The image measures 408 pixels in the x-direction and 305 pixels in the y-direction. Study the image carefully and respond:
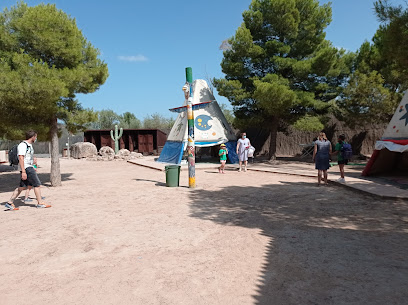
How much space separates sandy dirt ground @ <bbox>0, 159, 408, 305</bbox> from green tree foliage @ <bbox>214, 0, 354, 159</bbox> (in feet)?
33.5

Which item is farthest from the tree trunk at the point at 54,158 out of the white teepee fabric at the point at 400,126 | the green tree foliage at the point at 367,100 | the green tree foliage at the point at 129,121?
the green tree foliage at the point at 129,121

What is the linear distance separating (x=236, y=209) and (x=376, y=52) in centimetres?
1551

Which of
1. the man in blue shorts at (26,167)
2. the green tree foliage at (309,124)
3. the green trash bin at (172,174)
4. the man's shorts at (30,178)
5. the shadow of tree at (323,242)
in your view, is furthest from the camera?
the green tree foliage at (309,124)

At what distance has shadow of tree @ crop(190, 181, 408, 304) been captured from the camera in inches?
113

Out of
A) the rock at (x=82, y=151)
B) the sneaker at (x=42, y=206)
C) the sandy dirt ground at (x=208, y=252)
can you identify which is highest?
the rock at (x=82, y=151)

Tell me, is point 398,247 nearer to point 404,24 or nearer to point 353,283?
point 353,283

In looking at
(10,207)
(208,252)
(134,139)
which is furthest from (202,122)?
(134,139)

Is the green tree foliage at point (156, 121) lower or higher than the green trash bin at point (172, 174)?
higher

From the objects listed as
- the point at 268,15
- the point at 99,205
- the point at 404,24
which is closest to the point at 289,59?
the point at 268,15

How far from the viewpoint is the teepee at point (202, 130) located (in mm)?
16500

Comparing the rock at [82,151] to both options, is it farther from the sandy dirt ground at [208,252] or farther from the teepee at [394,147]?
the teepee at [394,147]

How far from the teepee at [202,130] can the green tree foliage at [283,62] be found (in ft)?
3.46

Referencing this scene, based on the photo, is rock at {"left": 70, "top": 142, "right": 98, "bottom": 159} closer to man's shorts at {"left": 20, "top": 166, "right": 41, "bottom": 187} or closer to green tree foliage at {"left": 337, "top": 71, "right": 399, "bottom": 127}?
man's shorts at {"left": 20, "top": 166, "right": 41, "bottom": 187}

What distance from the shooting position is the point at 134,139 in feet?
98.3
